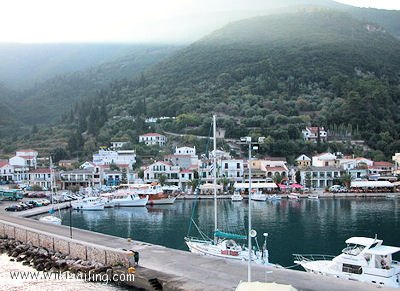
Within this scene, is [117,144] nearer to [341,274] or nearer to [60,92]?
[341,274]

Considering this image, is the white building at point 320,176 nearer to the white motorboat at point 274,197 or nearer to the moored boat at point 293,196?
the moored boat at point 293,196

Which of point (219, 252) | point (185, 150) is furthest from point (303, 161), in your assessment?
point (219, 252)

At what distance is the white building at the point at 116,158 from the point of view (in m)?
74.1

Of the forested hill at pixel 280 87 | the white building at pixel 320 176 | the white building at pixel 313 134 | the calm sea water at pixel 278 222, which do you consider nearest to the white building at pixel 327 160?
the white building at pixel 320 176

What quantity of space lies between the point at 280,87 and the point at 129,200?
62.2 m

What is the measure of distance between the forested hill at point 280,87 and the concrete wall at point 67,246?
172ft

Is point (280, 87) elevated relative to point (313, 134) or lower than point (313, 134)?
elevated

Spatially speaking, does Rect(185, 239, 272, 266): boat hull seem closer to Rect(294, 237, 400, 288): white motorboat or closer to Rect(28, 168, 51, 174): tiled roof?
Rect(294, 237, 400, 288): white motorboat

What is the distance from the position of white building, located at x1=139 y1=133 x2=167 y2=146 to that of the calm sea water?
28.8 meters

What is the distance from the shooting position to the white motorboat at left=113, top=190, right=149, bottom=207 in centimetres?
5441

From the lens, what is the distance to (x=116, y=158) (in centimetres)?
7506

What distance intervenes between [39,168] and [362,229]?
51475 millimetres

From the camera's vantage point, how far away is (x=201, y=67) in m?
131

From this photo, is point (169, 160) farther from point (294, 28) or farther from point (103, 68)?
point (103, 68)
